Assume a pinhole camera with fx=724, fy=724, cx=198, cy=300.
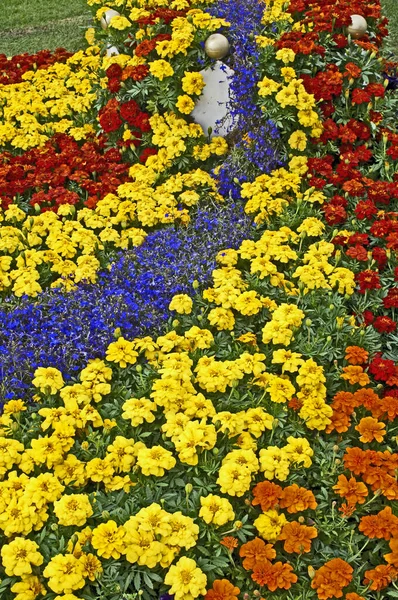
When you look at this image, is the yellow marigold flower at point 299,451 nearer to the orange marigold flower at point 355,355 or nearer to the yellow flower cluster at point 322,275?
the orange marigold flower at point 355,355

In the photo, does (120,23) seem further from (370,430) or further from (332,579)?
(332,579)

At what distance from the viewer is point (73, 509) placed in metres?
2.53

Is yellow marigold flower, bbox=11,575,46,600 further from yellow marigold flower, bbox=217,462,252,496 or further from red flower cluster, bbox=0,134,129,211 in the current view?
red flower cluster, bbox=0,134,129,211

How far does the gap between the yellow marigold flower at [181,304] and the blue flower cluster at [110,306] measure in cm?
8

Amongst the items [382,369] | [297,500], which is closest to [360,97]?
[382,369]

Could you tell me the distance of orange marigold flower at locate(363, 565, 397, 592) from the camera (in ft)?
8.08

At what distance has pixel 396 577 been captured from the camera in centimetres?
250

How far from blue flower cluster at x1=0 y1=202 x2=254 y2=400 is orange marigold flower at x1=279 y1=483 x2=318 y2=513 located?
112 centimetres

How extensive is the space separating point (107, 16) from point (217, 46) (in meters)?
1.14

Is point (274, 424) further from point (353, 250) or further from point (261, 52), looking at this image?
point (261, 52)

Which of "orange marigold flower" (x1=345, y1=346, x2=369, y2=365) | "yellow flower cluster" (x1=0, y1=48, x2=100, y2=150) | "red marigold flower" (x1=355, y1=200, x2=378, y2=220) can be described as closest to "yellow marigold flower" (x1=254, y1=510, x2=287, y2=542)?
"orange marigold flower" (x1=345, y1=346, x2=369, y2=365)

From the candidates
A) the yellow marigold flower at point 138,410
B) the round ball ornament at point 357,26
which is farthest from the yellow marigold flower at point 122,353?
the round ball ornament at point 357,26

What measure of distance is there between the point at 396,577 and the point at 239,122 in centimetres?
317

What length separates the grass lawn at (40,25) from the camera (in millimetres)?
8711
